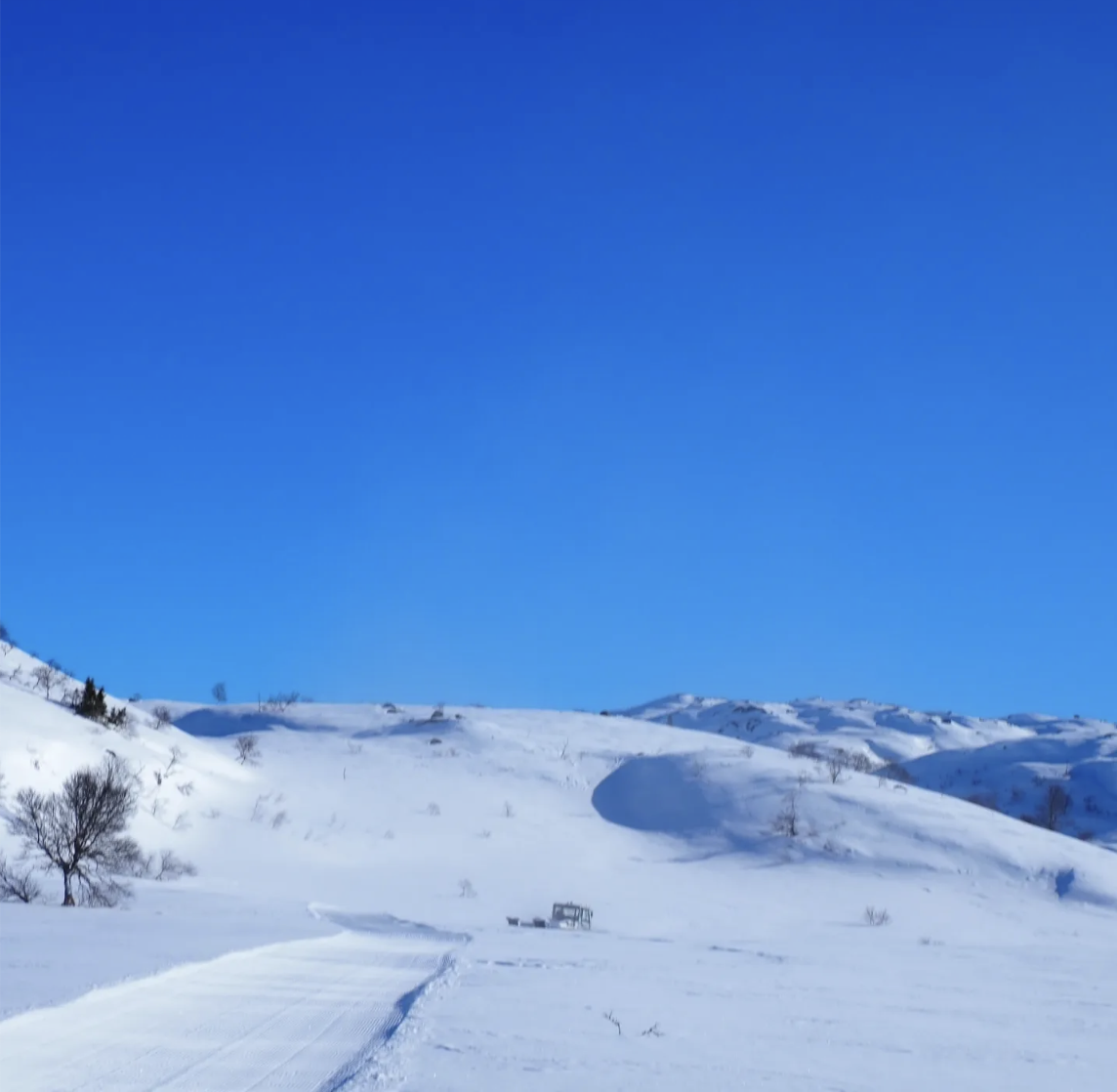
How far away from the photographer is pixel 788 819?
→ 41.2m

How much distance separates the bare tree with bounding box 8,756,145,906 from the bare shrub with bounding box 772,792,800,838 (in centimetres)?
2277

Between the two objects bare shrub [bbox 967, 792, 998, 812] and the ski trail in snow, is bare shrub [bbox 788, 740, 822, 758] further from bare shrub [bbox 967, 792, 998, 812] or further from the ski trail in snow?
the ski trail in snow

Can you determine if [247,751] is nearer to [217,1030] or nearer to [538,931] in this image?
[538,931]

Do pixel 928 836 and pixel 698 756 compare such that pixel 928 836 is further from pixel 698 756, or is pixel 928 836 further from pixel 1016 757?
pixel 1016 757

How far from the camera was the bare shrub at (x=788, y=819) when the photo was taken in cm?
4038

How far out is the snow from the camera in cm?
1002

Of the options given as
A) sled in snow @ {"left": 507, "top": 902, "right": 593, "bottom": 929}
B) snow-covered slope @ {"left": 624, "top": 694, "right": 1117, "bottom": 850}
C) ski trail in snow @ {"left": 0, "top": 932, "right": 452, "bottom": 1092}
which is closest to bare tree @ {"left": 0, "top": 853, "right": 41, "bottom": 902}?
sled in snow @ {"left": 507, "top": 902, "right": 593, "bottom": 929}

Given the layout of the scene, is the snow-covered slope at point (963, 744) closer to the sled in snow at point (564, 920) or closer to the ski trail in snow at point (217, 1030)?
the sled in snow at point (564, 920)

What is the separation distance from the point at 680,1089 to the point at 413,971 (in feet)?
26.2

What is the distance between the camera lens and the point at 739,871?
123 feet

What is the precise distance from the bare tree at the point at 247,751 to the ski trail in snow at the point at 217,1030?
1181 inches

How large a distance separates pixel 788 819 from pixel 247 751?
21087 millimetres

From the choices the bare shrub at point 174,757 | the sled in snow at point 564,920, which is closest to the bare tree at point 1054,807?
the sled in snow at point 564,920


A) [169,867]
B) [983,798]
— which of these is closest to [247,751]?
[169,867]
